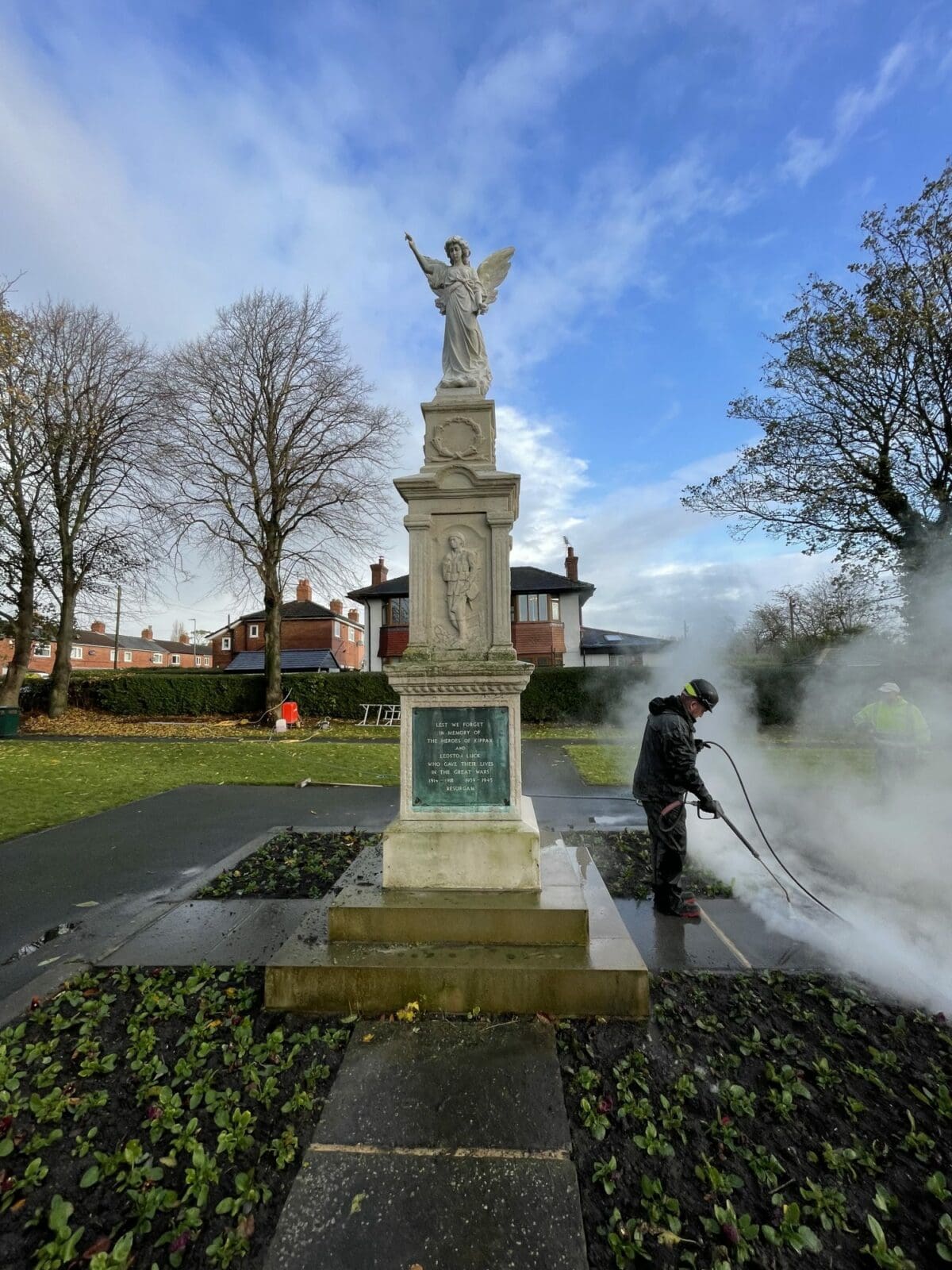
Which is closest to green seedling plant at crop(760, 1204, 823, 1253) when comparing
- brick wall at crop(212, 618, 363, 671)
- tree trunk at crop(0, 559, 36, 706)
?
tree trunk at crop(0, 559, 36, 706)

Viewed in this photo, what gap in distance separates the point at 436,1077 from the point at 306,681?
2023 cm

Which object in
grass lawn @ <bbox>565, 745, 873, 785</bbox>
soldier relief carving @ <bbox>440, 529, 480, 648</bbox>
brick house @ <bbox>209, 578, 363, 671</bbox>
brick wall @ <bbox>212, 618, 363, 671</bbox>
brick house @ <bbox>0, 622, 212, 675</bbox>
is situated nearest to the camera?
soldier relief carving @ <bbox>440, 529, 480, 648</bbox>

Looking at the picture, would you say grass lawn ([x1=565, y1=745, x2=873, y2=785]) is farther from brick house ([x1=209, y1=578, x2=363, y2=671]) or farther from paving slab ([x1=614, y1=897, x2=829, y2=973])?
brick house ([x1=209, y1=578, x2=363, y2=671])

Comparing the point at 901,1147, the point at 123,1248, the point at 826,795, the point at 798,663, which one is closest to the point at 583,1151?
the point at 901,1147

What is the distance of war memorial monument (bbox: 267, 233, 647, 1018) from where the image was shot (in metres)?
3.06

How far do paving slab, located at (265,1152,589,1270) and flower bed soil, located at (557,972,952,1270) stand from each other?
0.13m

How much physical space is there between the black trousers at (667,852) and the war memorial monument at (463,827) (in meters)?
0.52

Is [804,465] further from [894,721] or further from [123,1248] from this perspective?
[123,1248]

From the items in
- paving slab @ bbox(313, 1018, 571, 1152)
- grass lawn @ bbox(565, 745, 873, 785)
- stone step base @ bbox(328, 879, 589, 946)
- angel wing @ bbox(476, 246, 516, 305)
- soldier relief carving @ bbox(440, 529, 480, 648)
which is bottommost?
paving slab @ bbox(313, 1018, 571, 1152)

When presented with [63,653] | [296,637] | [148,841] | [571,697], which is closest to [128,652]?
[296,637]

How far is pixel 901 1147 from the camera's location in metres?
2.21

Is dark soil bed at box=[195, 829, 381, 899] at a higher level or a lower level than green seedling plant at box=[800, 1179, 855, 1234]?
higher

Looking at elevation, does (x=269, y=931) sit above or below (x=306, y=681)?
below

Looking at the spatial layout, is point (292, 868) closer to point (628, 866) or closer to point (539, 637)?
point (628, 866)
